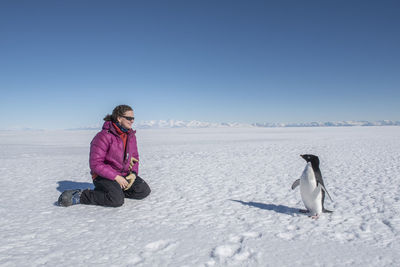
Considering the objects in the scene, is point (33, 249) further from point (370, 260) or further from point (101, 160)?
point (370, 260)

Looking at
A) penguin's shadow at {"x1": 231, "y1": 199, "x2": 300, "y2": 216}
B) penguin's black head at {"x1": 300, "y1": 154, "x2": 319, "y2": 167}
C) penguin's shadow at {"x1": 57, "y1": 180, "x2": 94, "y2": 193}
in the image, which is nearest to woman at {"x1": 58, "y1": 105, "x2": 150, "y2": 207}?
penguin's shadow at {"x1": 57, "y1": 180, "x2": 94, "y2": 193}

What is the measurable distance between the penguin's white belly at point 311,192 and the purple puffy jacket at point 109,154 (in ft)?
6.36

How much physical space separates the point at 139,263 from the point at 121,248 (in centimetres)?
29

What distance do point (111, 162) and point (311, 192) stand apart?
2.14 metres

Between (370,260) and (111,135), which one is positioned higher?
(111,135)

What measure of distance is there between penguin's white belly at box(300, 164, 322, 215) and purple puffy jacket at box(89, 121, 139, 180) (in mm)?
1939

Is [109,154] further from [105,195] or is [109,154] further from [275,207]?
[275,207]

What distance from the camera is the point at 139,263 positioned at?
1.75 metres

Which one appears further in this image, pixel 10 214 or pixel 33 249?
pixel 10 214

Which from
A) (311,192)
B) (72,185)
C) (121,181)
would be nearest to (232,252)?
(311,192)

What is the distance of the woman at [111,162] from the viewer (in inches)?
110

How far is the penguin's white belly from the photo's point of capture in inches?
97.9

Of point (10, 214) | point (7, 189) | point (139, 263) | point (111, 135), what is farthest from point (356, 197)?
point (7, 189)

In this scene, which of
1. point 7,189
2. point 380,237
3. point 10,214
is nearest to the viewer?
point 380,237
